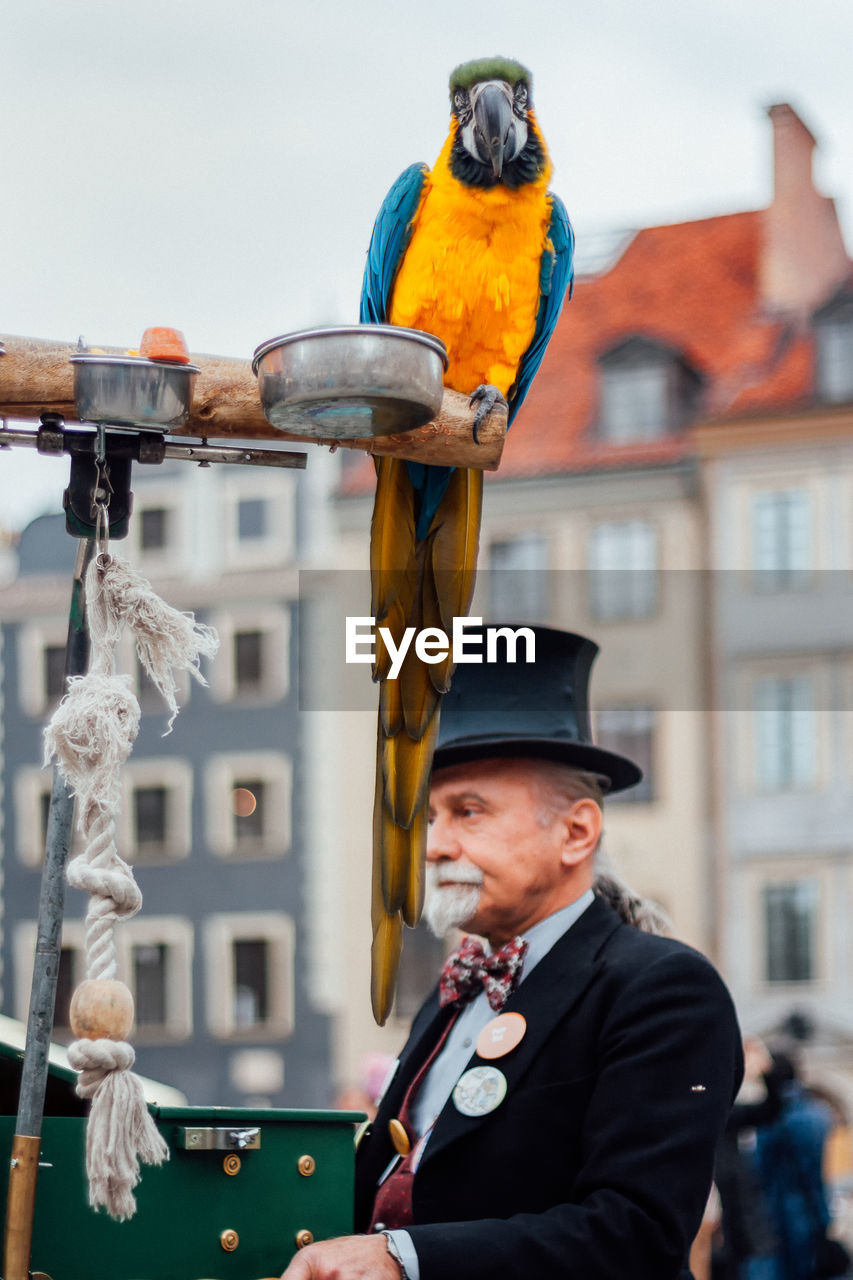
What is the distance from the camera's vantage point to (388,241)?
2500 millimetres

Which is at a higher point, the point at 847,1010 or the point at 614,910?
the point at 614,910

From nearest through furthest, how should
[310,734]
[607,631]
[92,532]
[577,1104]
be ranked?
[92,532] < [577,1104] < [607,631] < [310,734]

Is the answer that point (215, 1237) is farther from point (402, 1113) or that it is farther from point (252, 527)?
point (252, 527)

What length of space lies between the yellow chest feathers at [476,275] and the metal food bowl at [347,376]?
57cm

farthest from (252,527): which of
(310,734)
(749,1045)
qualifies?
(749,1045)

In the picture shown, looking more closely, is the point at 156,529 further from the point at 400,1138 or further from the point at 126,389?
the point at 126,389

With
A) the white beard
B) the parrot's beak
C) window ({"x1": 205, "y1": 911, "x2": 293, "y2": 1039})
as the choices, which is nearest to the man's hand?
the white beard

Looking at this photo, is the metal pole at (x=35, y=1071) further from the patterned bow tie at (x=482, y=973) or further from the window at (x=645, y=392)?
the window at (x=645, y=392)

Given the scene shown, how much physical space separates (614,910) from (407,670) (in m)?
0.59

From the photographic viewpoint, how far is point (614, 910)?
7.87 ft

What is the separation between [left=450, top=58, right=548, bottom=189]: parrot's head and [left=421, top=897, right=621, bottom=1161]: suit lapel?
3.46 feet

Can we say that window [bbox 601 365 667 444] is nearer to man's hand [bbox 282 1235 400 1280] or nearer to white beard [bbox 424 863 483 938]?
white beard [bbox 424 863 483 938]

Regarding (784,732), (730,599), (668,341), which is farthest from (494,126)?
(668,341)

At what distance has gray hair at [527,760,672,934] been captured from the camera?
2340 mm
